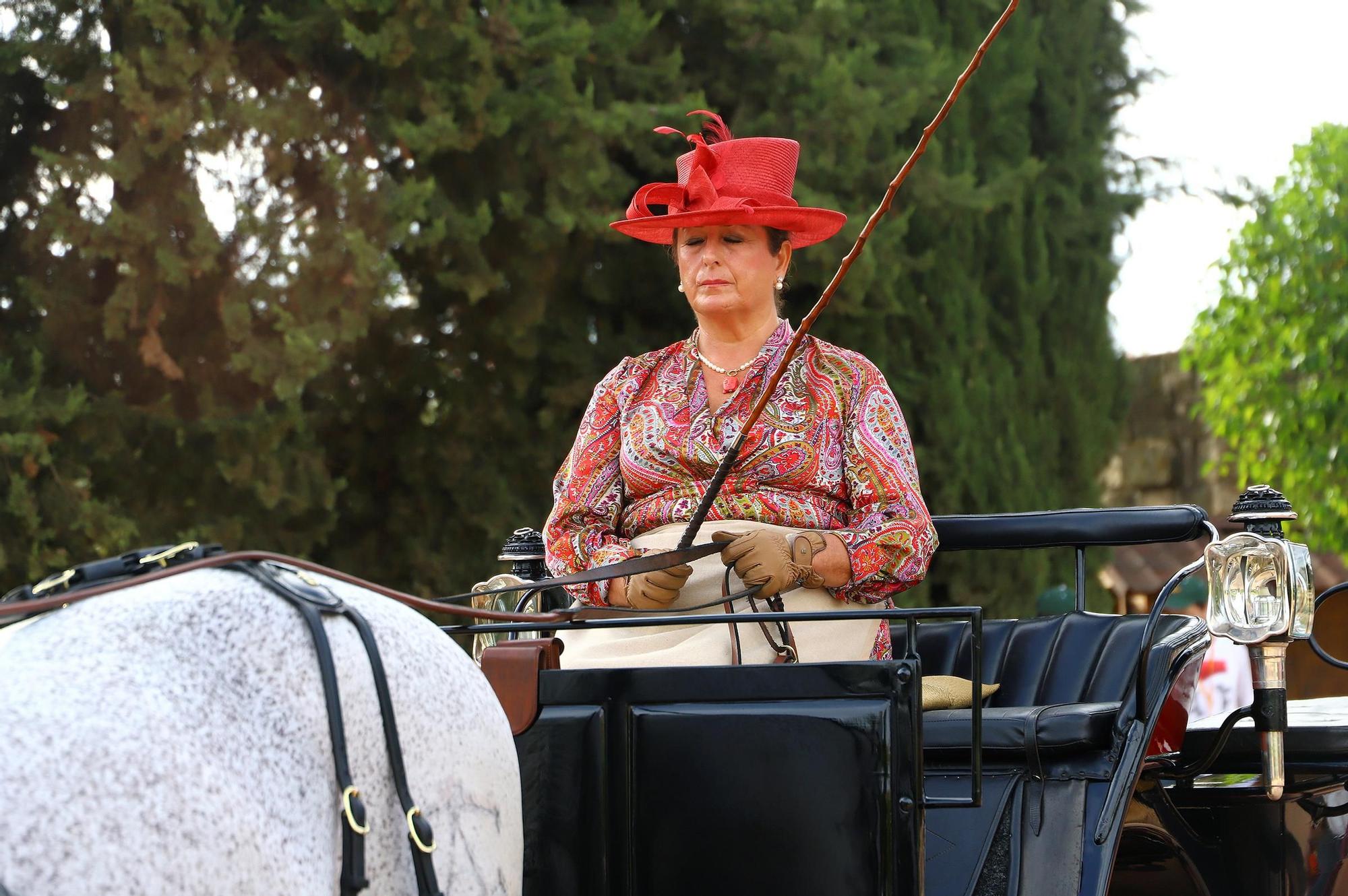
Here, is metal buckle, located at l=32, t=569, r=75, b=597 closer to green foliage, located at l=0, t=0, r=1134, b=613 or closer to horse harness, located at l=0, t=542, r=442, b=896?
horse harness, located at l=0, t=542, r=442, b=896

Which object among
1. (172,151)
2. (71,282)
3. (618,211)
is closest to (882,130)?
(618,211)

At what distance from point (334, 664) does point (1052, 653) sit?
2.09 m

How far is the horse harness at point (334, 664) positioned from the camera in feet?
4.62

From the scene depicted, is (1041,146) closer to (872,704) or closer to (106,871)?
(872,704)

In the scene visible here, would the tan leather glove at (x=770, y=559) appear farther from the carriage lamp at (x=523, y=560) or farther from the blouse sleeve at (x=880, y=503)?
the carriage lamp at (x=523, y=560)

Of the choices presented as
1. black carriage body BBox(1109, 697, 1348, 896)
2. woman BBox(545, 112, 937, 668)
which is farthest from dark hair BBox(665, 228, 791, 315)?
black carriage body BBox(1109, 697, 1348, 896)

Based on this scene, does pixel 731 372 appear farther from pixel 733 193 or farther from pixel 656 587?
pixel 656 587

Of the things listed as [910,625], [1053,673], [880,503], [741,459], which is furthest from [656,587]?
[1053,673]

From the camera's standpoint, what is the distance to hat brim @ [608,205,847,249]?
276 centimetres

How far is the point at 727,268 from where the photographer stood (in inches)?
111

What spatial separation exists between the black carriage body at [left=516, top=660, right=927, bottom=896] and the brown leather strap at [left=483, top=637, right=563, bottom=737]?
87mm

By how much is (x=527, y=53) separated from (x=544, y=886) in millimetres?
5153

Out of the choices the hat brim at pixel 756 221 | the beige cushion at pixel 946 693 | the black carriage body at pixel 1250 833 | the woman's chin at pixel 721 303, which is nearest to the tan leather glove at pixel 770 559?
the beige cushion at pixel 946 693

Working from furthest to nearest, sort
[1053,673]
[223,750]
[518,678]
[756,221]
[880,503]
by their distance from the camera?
[1053,673]
[756,221]
[880,503]
[518,678]
[223,750]
